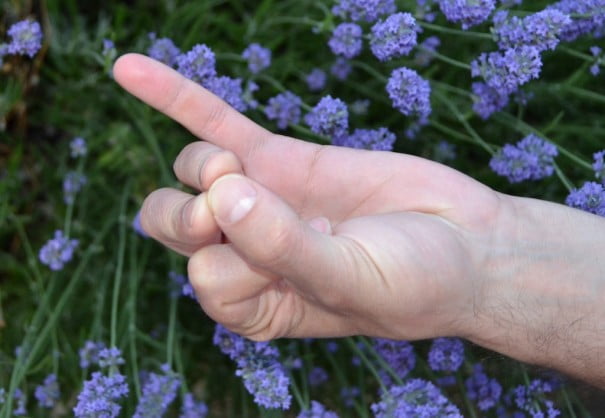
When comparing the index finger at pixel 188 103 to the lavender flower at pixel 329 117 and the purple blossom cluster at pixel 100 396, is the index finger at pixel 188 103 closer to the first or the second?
the lavender flower at pixel 329 117

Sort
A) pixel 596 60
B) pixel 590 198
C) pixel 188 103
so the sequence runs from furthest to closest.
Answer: pixel 596 60 < pixel 590 198 < pixel 188 103

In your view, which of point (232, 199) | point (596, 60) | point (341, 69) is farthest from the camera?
point (341, 69)

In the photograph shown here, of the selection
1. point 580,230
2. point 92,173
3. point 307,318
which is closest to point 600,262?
point 580,230

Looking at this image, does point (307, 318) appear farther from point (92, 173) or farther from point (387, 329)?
point (92, 173)

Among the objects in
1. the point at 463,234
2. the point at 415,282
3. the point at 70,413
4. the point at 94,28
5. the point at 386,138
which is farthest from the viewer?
the point at 94,28

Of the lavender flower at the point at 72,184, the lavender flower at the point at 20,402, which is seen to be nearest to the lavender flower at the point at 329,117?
the lavender flower at the point at 72,184

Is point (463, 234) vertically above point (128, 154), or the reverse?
point (128, 154)

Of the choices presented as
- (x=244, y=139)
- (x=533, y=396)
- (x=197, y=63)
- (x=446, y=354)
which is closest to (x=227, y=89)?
(x=197, y=63)

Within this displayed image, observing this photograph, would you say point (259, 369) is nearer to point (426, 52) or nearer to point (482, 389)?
point (482, 389)
